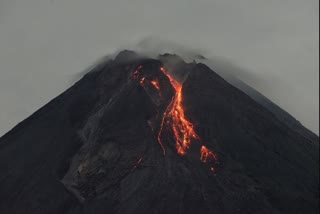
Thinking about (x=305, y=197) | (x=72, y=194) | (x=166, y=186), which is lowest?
(x=72, y=194)

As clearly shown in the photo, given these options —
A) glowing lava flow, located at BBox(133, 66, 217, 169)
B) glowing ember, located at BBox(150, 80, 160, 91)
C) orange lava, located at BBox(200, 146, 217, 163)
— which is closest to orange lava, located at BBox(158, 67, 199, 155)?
glowing lava flow, located at BBox(133, 66, 217, 169)

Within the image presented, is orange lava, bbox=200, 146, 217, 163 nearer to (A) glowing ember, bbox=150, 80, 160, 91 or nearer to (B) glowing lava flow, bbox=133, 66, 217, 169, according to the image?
(B) glowing lava flow, bbox=133, 66, 217, 169

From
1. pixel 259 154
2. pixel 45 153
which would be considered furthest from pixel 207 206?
pixel 45 153

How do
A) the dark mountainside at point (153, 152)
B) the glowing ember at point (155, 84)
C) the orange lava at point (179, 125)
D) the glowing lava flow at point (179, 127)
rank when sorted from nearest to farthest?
the dark mountainside at point (153, 152) → the glowing lava flow at point (179, 127) → the orange lava at point (179, 125) → the glowing ember at point (155, 84)

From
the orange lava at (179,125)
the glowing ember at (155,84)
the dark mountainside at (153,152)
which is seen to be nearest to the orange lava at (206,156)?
the dark mountainside at (153,152)

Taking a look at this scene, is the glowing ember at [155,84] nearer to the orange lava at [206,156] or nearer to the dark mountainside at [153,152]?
the dark mountainside at [153,152]

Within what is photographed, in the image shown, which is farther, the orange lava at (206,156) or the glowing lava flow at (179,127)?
the glowing lava flow at (179,127)

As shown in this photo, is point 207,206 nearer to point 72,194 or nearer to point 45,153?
point 72,194
